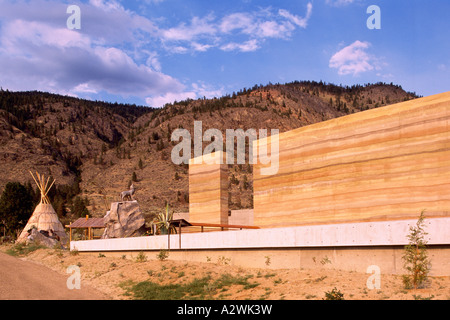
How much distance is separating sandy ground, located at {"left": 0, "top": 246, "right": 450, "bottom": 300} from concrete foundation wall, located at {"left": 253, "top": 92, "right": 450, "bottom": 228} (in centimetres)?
351

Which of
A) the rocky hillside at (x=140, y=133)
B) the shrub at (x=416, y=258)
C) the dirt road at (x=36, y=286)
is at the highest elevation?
the rocky hillside at (x=140, y=133)

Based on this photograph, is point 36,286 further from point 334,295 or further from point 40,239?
point 40,239

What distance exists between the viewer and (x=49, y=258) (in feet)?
78.9

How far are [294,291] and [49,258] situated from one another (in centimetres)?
1680

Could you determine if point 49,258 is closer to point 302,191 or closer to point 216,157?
point 216,157

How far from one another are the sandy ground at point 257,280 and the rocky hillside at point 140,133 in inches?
1316

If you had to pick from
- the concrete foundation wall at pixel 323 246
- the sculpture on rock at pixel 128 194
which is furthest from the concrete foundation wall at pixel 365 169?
the sculpture on rock at pixel 128 194

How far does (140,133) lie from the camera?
85.0m

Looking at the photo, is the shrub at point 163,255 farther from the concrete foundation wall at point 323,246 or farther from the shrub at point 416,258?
the shrub at point 416,258

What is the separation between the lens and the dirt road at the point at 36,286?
14.0 m

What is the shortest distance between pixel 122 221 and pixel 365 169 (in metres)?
17.6

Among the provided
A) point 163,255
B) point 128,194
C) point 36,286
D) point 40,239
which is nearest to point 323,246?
point 163,255

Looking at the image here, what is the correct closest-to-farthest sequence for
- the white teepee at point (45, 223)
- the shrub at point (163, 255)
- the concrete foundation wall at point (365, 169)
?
the concrete foundation wall at point (365, 169)
the shrub at point (163, 255)
the white teepee at point (45, 223)
